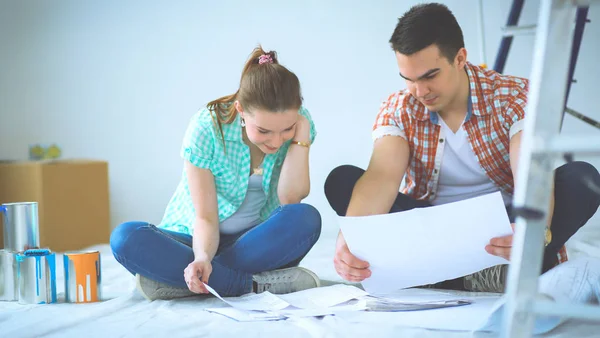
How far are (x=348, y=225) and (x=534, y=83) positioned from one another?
1.85 feet

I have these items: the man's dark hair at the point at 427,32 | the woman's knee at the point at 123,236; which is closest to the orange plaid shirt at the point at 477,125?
the man's dark hair at the point at 427,32

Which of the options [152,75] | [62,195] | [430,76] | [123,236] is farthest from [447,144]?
[152,75]

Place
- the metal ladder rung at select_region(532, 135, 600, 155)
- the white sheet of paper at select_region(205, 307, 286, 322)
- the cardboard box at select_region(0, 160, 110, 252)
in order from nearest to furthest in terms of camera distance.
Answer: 1. the metal ladder rung at select_region(532, 135, 600, 155)
2. the white sheet of paper at select_region(205, 307, 286, 322)
3. the cardboard box at select_region(0, 160, 110, 252)

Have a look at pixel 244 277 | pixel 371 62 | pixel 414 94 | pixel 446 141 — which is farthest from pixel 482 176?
pixel 371 62

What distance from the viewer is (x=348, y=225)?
4.06ft

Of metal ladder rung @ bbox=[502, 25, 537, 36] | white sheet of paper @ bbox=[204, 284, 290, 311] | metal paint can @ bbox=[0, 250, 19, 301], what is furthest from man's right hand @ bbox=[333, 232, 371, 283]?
metal ladder rung @ bbox=[502, 25, 537, 36]

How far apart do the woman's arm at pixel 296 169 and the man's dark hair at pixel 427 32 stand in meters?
0.30

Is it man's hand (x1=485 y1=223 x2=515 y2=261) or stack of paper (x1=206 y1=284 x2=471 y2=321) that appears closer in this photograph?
man's hand (x1=485 y1=223 x2=515 y2=261)

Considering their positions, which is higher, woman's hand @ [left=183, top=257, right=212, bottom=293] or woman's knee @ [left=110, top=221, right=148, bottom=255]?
woman's knee @ [left=110, top=221, right=148, bottom=255]

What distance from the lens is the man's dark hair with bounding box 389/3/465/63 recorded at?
1.48 meters

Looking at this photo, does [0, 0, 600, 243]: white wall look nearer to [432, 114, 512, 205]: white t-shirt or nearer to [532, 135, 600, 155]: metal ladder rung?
[432, 114, 512, 205]: white t-shirt

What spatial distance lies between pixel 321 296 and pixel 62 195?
168 cm

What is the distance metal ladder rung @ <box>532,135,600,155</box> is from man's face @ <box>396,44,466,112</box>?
770 millimetres

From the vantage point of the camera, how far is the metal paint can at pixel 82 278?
5.18 feet
